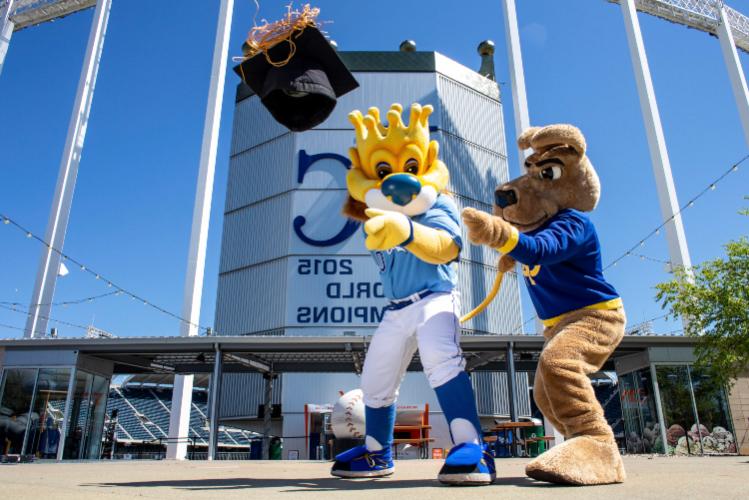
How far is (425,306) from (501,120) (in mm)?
19780

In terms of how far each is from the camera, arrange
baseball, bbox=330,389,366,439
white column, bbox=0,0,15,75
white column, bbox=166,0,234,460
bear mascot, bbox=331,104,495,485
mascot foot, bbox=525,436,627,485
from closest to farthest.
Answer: mascot foot, bbox=525,436,627,485 < bear mascot, bbox=331,104,495,485 < baseball, bbox=330,389,366,439 < white column, bbox=166,0,234,460 < white column, bbox=0,0,15,75

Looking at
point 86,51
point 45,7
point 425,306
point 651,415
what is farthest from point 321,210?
point 425,306

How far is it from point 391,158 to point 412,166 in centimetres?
15

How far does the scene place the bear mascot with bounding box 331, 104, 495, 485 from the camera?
307cm

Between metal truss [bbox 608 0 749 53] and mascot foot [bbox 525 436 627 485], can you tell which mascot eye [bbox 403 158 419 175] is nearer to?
mascot foot [bbox 525 436 627 485]

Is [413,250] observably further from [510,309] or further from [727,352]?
[510,309]

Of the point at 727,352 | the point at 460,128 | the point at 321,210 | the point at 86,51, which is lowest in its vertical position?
the point at 727,352

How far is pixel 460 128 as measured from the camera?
20203 mm

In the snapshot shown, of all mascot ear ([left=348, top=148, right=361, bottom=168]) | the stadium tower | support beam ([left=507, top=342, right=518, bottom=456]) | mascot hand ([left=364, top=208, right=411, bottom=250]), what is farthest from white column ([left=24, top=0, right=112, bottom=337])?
mascot hand ([left=364, top=208, right=411, bottom=250])

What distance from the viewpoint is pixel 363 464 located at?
132 inches

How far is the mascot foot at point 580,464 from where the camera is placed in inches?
91.7

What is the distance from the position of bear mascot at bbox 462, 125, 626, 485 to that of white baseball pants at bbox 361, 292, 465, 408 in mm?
503

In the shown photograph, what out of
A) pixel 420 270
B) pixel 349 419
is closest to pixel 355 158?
pixel 420 270

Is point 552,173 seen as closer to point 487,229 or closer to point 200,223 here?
point 487,229
